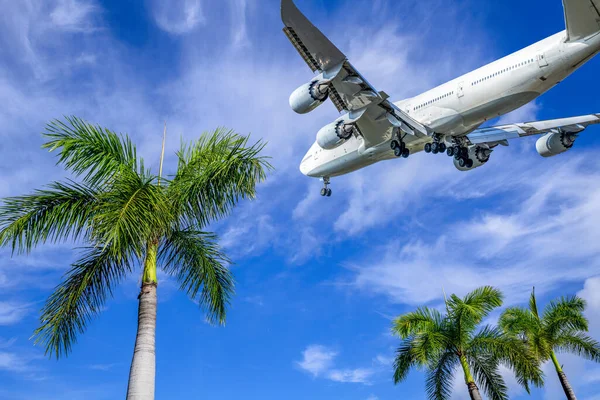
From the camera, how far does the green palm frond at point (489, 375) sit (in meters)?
21.4

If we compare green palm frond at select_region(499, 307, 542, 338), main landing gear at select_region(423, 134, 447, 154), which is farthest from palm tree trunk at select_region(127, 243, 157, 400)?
green palm frond at select_region(499, 307, 542, 338)

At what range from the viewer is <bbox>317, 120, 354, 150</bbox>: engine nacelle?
2455 cm

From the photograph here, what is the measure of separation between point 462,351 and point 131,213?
16.4 meters

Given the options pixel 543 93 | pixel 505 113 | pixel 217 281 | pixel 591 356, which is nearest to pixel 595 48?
pixel 543 93

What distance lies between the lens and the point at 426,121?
80.3 feet

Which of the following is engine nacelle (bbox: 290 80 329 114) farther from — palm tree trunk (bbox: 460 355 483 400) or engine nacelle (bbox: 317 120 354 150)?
palm tree trunk (bbox: 460 355 483 400)

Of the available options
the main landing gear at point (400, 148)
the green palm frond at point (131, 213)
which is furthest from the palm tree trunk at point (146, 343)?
the main landing gear at point (400, 148)

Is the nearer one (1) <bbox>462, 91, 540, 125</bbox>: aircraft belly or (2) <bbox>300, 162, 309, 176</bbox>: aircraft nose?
(1) <bbox>462, 91, 540, 125</bbox>: aircraft belly

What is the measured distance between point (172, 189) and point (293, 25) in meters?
13.1

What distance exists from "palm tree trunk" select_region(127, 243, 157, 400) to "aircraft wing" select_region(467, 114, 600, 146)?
70.3ft

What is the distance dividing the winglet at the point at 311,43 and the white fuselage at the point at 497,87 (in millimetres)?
5047

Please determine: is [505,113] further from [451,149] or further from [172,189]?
[172,189]

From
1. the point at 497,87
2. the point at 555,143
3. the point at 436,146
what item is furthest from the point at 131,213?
the point at 555,143

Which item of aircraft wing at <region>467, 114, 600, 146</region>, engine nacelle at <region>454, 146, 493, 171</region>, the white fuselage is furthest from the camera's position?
engine nacelle at <region>454, 146, 493, 171</region>
